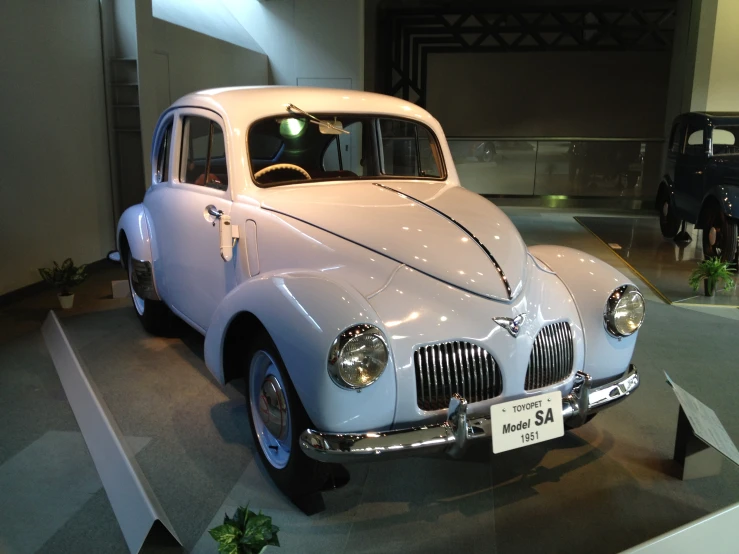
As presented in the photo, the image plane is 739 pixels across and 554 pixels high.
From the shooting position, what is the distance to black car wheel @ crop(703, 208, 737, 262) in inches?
249

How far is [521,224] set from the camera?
9516mm

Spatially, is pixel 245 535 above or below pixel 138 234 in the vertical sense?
below

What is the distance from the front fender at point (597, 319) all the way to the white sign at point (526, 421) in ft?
1.24

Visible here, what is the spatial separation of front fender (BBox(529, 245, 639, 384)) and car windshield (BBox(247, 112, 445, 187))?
1167 mm

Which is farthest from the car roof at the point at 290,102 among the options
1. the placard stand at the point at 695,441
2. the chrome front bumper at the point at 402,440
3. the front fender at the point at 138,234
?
the placard stand at the point at 695,441

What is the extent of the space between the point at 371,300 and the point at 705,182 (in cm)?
615

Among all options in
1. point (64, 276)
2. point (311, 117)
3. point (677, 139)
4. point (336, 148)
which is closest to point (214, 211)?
point (311, 117)

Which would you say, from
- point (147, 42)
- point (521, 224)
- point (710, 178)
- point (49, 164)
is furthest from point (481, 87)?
point (49, 164)

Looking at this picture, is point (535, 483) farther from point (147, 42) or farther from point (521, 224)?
point (521, 224)

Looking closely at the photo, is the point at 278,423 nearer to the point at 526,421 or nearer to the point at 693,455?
the point at 526,421

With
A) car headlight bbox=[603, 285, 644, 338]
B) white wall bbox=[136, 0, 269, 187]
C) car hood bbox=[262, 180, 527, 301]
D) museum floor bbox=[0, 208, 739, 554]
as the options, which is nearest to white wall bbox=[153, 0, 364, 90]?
white wall bbox=[136, 0, 269, 187]

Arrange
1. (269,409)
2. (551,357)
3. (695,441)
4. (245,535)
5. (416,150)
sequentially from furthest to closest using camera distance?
(416,150) < (695,441) < (269,409) < (551,357) < (245,535)

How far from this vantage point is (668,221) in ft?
27.2

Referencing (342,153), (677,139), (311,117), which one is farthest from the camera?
(677,139)
